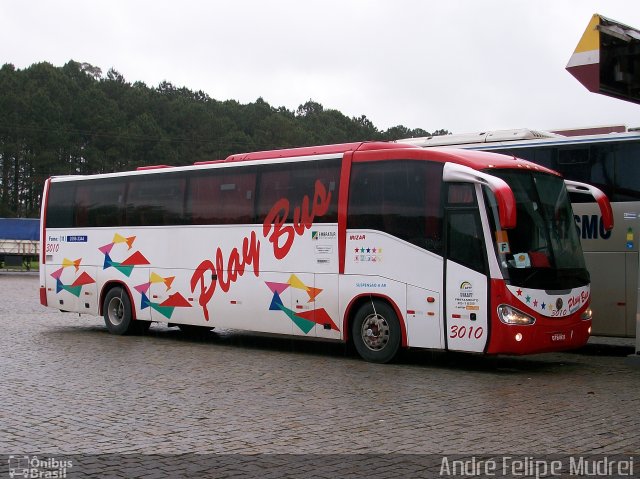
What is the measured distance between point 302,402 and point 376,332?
3.90m

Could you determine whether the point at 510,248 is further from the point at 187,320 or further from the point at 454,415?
the point at 187,320

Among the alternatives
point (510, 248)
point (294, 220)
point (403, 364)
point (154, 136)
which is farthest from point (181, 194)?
point (154, 136)

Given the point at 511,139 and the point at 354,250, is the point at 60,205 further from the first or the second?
the point at 511,139

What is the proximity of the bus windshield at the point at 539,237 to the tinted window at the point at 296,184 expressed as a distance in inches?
114

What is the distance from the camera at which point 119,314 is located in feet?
59.9

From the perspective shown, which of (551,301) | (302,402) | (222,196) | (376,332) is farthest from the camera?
(222,196)

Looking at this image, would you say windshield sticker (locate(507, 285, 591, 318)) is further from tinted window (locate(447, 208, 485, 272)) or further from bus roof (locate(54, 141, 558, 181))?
bus roof (locate(54, 141, 558, 181))

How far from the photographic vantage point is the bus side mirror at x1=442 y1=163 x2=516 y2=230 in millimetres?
11305

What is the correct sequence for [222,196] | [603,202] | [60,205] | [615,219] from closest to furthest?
[603,202]
[615,219]
[222,196]
[60,205]

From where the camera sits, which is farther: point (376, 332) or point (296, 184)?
point (296, 184)

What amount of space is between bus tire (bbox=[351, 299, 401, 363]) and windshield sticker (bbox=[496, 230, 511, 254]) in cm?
209

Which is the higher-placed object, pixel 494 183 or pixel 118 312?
pixel 494 183

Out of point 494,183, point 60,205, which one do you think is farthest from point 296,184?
point 60,205

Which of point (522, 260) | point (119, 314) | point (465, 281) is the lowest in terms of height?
point (119, 314)
